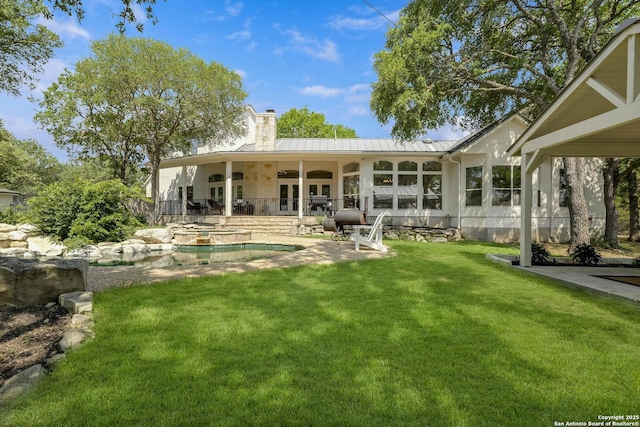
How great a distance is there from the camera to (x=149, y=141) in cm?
1551

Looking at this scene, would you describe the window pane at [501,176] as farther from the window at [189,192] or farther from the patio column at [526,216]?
the window at [189,192]

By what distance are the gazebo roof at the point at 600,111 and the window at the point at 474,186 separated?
598 cm

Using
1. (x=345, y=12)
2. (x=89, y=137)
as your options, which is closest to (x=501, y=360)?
(x=345, y=12)

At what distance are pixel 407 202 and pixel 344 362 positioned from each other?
1334 cm

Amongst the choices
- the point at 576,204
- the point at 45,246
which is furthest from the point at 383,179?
the point at 45,246

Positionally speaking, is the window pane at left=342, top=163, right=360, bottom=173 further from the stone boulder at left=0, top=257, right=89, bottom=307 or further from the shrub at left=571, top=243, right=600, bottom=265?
the stone boulder at left=0, top=257, right=89, bottom=307

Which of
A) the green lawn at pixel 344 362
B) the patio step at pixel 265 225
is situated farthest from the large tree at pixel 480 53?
the green lawn at pixel 344 362

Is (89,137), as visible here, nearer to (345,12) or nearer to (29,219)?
(29,219)

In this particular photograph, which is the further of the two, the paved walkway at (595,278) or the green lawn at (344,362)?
the paved walkway at (595,278)

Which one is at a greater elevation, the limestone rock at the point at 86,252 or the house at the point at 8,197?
the house at the point at 8,197

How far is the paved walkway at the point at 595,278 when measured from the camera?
438 centimetres

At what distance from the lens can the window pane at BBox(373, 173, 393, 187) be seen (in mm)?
15240

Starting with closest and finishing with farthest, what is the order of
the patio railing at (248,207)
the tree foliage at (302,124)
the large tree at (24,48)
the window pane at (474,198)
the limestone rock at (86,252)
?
the limestone rock at (86,252)
the large tree at (24,48)
the window pane at (474,198)
the patio railing at (248,207)
the tree foliage at (302,124)

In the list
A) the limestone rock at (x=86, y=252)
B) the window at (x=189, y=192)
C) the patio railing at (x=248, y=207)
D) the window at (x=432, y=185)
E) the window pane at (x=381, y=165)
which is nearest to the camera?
the limestone rock at (x=86, y=252)
